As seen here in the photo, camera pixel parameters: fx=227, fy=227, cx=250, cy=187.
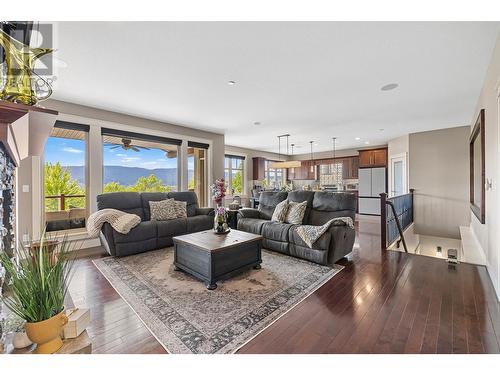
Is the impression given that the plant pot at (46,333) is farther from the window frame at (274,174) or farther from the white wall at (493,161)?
the window frame at (274,174)

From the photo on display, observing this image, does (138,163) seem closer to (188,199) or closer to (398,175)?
(188,199)

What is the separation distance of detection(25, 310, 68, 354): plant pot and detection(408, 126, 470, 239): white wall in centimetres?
764

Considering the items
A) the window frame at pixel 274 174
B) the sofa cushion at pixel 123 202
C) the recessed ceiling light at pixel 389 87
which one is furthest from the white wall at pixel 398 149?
the sofa cushion at pixel 123 202

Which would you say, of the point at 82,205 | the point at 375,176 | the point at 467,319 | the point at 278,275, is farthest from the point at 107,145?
the point at 375,176

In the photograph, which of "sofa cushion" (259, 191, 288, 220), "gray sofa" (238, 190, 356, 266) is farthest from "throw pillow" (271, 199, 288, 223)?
"sofa cushion" (259, 191, 288, 220)

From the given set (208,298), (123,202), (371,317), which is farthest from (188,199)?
(371,317)

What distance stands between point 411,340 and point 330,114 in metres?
4.04

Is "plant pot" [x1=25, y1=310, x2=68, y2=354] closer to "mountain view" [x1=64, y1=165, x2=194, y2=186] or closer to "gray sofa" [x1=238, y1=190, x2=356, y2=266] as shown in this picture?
"gray sofa" [x1=238, y1=190, x2=356, y2=266]

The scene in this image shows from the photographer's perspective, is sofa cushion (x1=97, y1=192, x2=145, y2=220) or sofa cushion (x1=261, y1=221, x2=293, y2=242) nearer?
sofa cushion (x1=261, y1=221, x2=293, y2=242)

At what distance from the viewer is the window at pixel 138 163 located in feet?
15.3

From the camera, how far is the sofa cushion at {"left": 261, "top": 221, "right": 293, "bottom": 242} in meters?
3.58

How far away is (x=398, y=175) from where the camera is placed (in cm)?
707

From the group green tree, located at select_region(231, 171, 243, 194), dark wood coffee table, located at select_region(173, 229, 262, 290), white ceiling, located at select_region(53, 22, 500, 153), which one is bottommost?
dark wood coffee table, located at select_region(173, 229, 262, 290)
